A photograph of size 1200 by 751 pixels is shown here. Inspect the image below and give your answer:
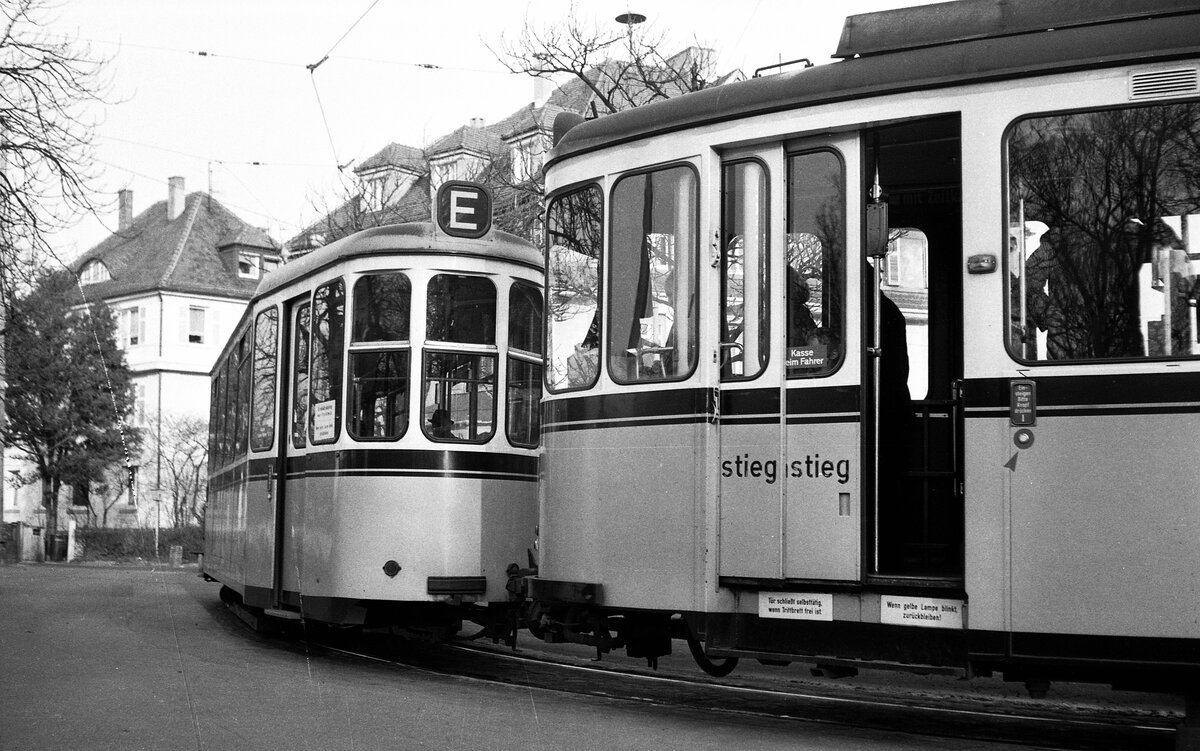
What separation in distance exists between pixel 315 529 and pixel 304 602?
62 cm

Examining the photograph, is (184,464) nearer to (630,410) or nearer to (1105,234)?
(630,410)

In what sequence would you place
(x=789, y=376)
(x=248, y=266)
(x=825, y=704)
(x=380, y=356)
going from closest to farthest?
(x=789, y=376)
(x=825, y=704)
(x=380, y=356)
(x=248, y=266)

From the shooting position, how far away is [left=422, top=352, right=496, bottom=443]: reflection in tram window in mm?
11266

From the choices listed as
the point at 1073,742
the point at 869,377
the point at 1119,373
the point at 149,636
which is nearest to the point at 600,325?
the point at 869,377

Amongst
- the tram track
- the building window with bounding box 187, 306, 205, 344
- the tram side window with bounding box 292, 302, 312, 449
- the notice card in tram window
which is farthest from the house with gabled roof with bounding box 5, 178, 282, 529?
the tram track

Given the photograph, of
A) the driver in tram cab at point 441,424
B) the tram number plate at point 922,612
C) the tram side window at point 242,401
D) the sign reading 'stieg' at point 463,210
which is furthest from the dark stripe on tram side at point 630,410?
the tram side window at point 242,401

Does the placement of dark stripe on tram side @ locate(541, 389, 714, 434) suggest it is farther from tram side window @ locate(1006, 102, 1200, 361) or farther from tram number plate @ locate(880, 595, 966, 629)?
tram side window @ locate(1006, 102, 1200, 361)

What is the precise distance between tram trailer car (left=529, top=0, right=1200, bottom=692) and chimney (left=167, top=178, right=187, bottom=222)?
64.2m

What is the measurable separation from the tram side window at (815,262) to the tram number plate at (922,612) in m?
1.28

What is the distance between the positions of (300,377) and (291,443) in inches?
23.3

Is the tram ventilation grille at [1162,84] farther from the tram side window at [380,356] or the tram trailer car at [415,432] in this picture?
the tram side window at [380,356]

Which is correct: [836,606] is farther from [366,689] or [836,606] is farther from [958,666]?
[366,689]

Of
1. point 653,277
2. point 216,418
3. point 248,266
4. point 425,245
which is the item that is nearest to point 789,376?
point 653,277

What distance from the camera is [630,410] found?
27.3 ft
